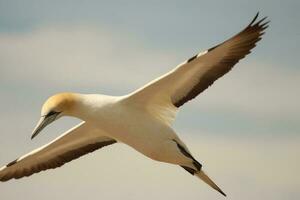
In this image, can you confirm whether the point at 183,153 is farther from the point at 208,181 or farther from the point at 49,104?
the point at 49,104

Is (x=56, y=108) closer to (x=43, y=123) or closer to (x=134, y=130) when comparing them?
(x=43, y=123)

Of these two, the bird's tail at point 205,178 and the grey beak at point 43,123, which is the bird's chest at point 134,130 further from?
the bird's tail at point 205,178

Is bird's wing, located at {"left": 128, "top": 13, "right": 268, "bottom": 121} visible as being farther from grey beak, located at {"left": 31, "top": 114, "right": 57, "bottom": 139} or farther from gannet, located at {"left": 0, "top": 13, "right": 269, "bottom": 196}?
grey beak, located at {"left": 31, "top": 114, "right": 57, "bottom": 139}

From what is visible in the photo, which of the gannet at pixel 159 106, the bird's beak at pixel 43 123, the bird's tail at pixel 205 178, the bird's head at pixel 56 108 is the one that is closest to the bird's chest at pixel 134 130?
the gannet at pixel 159 106

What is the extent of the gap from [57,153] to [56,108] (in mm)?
1556

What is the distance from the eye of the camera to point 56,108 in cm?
596

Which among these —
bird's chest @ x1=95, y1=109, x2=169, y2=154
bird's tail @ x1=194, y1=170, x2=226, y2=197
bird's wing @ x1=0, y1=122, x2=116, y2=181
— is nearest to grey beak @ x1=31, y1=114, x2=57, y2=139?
bird's chest @ x1=95, y1=109, x2=169, y2=154

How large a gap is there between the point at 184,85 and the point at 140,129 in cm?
72

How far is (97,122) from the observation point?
239 inches

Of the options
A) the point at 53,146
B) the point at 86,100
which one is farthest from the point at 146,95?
the point at 53,146

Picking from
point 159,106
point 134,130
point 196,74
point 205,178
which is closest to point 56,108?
point 134,130

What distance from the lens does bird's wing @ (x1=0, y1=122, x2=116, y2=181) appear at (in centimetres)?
717

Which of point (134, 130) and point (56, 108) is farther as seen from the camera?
point (134, 130)

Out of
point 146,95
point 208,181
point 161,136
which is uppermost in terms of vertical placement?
point 146,95
